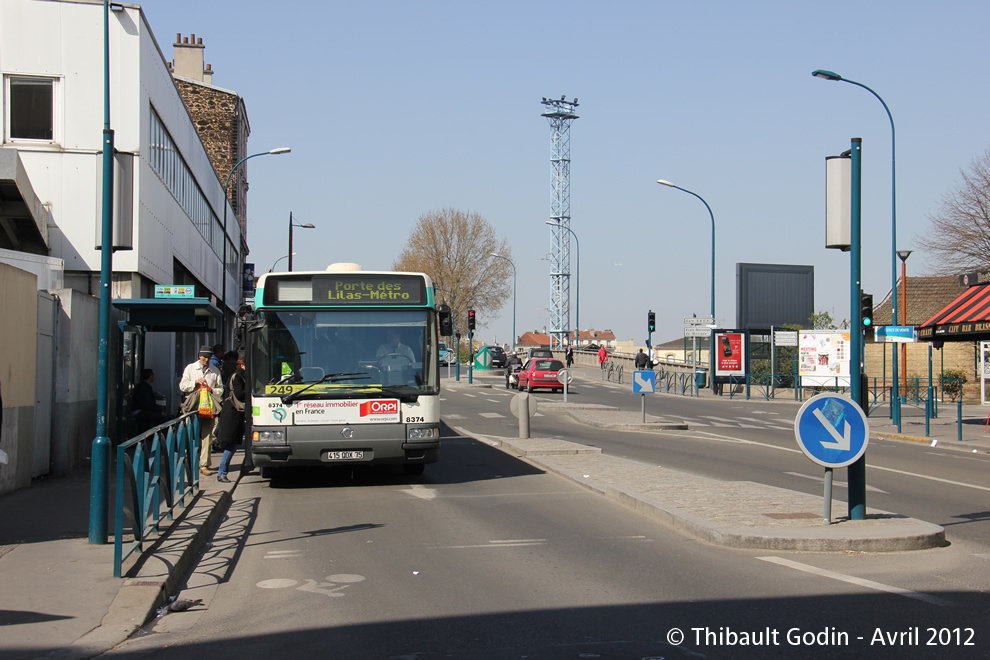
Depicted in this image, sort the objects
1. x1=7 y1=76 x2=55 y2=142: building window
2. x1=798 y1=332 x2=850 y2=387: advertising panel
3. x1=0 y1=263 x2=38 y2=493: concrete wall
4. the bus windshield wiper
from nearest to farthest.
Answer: x1=0 y1=263 x2=38 y2=493: concrete wall < the bus windshield wiper < x1=7 y1=76 x2=55 y2=142: building window < x1=798 y1=332 x2=850 y2=387: advertising panel

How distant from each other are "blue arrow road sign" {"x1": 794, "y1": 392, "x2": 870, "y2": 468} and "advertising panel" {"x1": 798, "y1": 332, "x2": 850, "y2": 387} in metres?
27.8

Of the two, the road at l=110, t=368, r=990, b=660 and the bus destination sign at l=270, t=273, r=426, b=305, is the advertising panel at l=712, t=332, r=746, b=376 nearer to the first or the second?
the bus destination sign at l=270, t=273, r=426, b=305

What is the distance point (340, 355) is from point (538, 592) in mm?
6189

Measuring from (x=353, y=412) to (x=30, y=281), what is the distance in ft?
15.1

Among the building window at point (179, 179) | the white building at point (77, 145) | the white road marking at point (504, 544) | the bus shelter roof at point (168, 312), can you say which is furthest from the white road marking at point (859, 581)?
the building window at point (179, 179)

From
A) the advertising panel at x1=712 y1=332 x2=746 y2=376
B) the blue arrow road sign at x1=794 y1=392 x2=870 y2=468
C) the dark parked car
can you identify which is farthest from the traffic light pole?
the dark parked car

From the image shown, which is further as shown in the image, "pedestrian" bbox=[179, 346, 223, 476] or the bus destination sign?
"pedestrian" bbox=[179, 346, 223, 476]

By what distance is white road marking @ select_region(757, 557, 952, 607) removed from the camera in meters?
6.33

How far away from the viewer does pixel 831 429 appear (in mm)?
8570

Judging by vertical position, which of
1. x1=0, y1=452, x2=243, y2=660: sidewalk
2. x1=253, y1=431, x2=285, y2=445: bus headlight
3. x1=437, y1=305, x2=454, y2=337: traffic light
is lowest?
x1=0, y1=452, x2=243, y2=660: sidewalk

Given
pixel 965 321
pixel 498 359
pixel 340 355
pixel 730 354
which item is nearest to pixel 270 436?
pixel 340 355

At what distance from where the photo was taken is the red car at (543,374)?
40406mm

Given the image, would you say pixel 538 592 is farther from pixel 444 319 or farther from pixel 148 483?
pixel 444 319

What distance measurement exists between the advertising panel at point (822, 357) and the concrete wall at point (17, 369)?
29.6 metres
